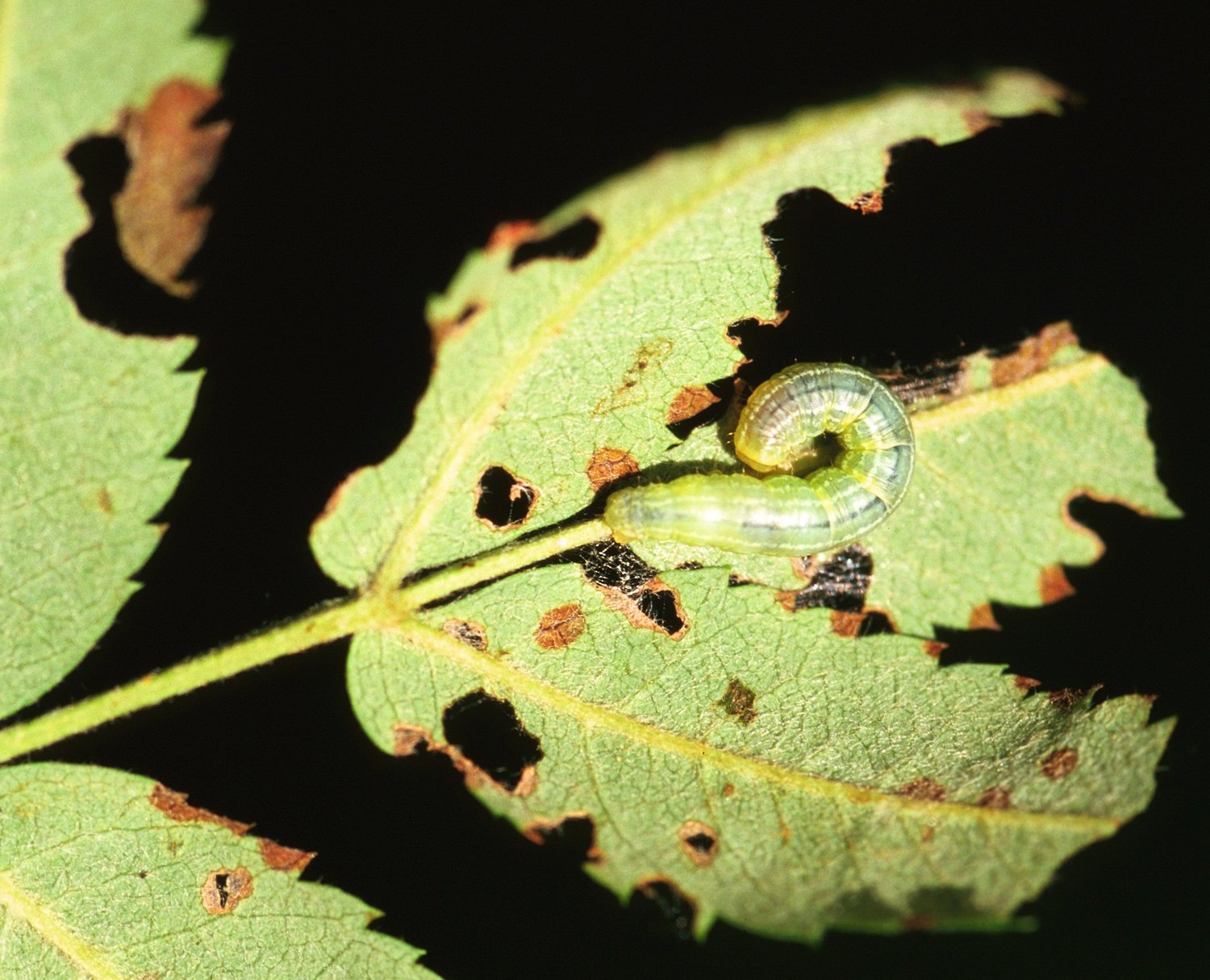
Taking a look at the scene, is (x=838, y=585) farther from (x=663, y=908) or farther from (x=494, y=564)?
(x=663, y=908)

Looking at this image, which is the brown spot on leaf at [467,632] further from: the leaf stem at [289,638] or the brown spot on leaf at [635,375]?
the brown spot on leaf at [635,375]

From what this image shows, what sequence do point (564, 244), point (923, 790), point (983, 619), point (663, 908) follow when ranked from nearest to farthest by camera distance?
point (564, 244), point (983, 619), point (923, 790), point (663, 908)

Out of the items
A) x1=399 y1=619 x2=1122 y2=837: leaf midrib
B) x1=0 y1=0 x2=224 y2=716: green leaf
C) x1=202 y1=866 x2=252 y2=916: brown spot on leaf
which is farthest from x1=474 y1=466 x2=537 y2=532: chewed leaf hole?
x1=202 y1=866 x2=252 y2=916: brown spot on leaf

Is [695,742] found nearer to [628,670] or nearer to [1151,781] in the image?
[628,670]

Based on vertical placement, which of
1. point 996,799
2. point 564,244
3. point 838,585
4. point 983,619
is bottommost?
point 996,799

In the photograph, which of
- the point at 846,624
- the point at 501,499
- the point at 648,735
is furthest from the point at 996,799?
the point at 501,499

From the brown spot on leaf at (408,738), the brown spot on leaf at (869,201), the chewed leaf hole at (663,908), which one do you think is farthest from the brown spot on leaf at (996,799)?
the brown spot on leaf at (869,201)

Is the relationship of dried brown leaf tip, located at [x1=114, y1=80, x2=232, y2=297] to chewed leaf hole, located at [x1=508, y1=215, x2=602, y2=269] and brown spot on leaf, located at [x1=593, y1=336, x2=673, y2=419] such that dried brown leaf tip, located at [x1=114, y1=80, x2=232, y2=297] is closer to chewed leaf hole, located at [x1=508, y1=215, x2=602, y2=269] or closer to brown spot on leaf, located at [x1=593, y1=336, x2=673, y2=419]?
chewed leaf hole, located at [x1=508, y1=215, x2=602, y2=269]
